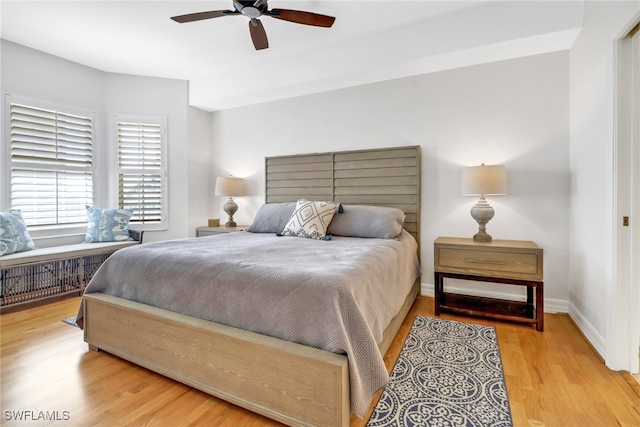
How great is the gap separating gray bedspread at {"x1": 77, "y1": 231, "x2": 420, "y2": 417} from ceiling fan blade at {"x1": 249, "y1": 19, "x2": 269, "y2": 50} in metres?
1.66

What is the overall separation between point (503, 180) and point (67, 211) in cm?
472

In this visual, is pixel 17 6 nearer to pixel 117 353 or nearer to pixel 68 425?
pixel 117 353

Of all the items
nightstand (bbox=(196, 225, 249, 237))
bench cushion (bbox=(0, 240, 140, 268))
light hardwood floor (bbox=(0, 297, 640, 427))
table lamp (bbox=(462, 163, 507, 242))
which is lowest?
light hardwood floor (bbox=(0, 297, 640, 427))

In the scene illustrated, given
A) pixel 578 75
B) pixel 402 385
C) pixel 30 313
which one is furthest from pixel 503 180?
pixel 30 313

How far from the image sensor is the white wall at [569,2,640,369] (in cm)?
182

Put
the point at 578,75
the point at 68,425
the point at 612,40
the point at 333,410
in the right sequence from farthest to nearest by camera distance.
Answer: the point at 578,75, the point at 612,40, the point at 68,425, the point at 333,410

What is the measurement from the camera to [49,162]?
3.42m

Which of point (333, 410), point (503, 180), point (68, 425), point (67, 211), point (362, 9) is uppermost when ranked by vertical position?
point (362, 9)

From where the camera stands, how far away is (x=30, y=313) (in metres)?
2.75

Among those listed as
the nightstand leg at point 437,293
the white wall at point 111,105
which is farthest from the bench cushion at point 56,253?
the nightstand leg at point 437,293

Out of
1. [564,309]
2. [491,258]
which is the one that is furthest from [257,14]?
[564,309]

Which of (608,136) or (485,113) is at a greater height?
(485,113)

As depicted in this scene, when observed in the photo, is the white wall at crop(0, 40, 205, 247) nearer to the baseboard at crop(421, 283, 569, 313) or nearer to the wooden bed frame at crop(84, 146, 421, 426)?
the wooden bed frame at crop(84, 146, 421, 426)

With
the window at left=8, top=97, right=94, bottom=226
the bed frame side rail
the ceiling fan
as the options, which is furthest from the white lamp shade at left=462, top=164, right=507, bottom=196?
the window at left=8, top=97, right=94, bottom=226
